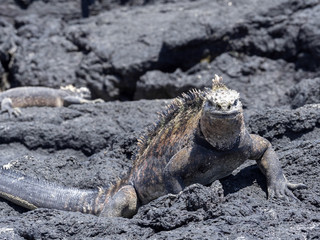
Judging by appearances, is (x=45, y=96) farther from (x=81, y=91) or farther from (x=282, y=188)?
(x=282, y=188)

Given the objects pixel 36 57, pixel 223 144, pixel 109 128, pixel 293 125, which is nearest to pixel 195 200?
pixel 223 144

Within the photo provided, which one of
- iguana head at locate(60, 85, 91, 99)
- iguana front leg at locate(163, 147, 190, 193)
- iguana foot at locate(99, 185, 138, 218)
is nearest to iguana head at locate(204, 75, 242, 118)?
iguana front leg at locate(163, 147, 190, 193)

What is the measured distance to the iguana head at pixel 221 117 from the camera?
11.6 ft

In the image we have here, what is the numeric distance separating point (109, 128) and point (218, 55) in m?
3.79

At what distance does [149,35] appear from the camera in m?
9.31

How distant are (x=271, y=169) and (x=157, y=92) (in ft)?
16.9

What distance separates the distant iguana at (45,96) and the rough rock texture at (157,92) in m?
0.76

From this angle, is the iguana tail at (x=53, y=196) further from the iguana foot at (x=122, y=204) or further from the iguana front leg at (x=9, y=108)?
the iguana front leg at (x=9, y=108)

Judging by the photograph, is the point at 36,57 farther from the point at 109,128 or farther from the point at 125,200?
the point at 125,200

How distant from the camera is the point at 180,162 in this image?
384 cm

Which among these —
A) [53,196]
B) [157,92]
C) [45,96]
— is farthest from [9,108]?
[53,196]

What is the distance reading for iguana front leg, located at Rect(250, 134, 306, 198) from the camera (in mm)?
3646

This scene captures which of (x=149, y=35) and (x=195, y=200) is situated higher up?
(x=195, y=200)

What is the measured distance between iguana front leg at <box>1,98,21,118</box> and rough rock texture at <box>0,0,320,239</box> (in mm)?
98
